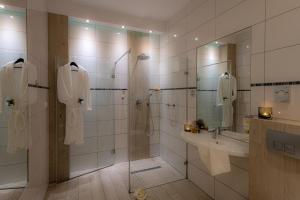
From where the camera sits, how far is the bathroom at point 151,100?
1.47m

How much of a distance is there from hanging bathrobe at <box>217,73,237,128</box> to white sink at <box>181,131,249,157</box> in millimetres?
140

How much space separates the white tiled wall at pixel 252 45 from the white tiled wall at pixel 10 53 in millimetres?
2129

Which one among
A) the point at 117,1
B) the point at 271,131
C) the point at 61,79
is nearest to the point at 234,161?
the point at 271,131

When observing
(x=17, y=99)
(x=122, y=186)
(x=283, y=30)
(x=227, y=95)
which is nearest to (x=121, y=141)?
(x=122, y=186)

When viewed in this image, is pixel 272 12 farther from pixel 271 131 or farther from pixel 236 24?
pixel 271 131

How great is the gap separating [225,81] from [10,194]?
8.00 feet

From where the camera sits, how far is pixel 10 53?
5.20ft

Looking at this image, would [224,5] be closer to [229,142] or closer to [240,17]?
[240,17]

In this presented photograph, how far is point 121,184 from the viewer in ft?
8.56

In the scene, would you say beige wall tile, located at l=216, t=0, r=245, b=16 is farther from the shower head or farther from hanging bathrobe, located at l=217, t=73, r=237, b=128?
the shower head

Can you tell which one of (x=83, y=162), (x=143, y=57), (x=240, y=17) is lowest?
(x=83, y=162)

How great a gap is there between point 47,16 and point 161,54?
1990 mm

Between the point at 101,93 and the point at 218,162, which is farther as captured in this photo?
the point at 101,93

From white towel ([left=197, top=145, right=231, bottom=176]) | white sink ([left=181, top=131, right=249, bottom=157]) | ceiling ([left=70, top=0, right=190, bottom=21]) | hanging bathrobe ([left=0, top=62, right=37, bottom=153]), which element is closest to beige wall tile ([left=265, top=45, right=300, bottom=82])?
white sink ([left=181, top=131, right=249, bottom=157])
